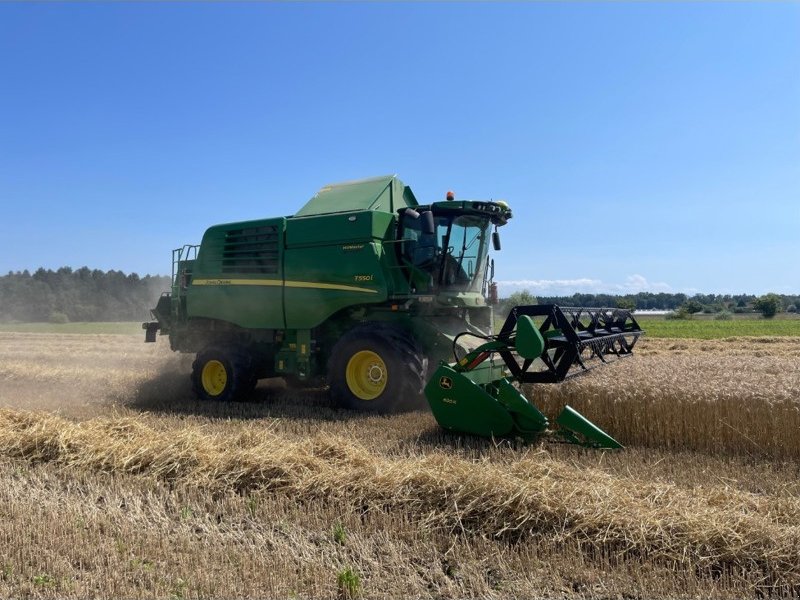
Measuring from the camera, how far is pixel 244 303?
8422 mm

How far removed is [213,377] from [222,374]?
0.17 meters

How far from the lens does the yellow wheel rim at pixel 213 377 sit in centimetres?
852

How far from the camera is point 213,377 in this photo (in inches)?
339

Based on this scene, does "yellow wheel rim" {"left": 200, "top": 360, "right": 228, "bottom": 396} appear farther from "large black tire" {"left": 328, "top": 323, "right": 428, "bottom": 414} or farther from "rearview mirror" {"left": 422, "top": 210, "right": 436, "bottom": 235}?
"rearview mirror" {"left": 422, "top": 210, "right": 436, "bottom": 235}

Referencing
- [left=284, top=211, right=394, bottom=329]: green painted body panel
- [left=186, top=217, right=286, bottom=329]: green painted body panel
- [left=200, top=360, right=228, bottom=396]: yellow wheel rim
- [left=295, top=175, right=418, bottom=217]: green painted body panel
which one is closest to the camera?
[left=284, top=211, right=394, bottom=329]: green painted body panel

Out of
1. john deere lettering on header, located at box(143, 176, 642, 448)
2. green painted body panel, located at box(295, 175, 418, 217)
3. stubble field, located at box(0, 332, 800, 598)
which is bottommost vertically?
stubble field, located at box(0, 332, 800, 598)

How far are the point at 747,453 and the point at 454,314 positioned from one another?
3865mm

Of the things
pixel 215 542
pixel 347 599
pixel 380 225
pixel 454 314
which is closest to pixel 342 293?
pixel 380 225

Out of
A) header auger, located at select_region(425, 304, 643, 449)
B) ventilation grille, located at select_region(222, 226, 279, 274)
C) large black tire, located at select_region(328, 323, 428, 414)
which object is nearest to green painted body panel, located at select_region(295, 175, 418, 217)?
ventilation grille, located at select_region(222, 226, 279, 274)

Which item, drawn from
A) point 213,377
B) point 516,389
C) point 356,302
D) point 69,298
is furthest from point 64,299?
point 516,389

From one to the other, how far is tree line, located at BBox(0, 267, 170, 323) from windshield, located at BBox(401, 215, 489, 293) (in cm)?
3663

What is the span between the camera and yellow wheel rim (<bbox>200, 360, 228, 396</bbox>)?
28.0 ft

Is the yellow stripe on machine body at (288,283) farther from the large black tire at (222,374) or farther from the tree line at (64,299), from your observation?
the tree line at (64,299)

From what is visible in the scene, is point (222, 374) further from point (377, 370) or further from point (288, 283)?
point (377, 370)
